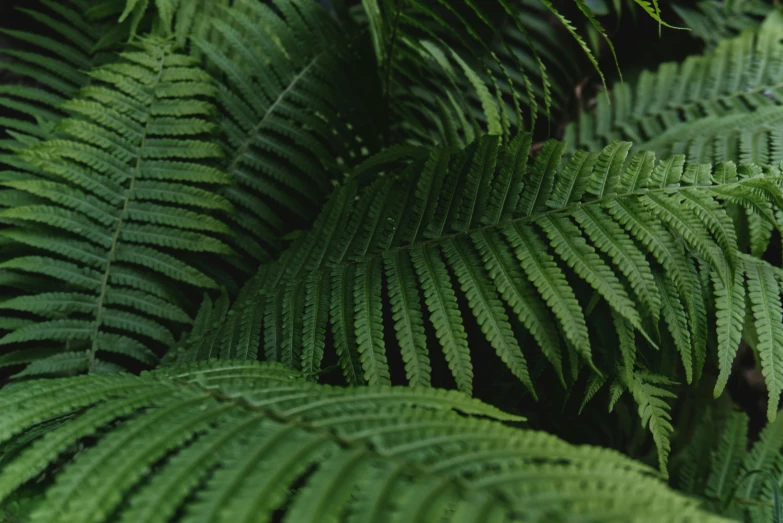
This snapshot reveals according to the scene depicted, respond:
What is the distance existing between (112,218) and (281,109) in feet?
1.57

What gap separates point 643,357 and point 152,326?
105 cm

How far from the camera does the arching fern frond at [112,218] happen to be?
126cm

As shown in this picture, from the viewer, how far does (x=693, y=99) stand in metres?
1.72

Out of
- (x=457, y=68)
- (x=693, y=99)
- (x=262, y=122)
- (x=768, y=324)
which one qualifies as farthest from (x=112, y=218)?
(x=693, y=99)

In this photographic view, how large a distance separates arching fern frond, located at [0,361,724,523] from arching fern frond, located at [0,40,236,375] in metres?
0.45

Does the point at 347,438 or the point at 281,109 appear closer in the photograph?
the point at 347,438

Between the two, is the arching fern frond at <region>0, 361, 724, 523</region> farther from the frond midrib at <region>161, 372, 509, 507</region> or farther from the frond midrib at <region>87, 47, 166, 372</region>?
the frond midrib at <region>87, 47, 166, 372</region>

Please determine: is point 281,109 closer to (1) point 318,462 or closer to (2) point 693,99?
(1) point 318,462

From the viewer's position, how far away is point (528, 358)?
3.96ft

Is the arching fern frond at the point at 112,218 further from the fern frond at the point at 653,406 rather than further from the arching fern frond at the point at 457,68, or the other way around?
the fern frond at the point at 653,406

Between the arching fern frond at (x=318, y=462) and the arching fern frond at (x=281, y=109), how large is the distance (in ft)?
2.30

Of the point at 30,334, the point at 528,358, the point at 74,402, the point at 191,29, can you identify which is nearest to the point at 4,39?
the point at 191,29

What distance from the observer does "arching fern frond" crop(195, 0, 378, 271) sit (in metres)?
1.46

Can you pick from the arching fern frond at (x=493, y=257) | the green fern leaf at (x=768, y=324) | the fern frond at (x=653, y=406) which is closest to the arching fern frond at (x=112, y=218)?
the arching fern frond at (x=493, y=257)
